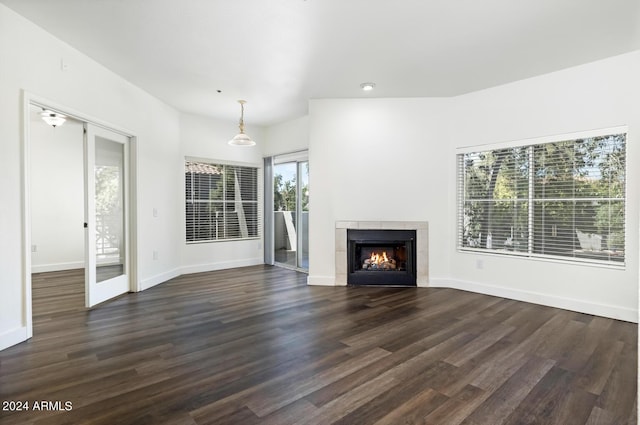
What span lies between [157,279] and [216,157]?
8.05 feet

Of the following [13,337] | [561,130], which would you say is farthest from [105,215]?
[561,130]

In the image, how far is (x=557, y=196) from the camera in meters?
3.99

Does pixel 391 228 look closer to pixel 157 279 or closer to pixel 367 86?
pixel 367 86

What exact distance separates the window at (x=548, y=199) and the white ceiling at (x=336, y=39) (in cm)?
99

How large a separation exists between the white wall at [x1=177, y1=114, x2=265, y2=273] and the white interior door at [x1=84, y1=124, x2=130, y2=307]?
4.42 ft

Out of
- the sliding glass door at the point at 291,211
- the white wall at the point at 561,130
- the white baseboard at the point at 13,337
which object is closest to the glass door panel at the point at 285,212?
the sliding glass door at the point at 291,211

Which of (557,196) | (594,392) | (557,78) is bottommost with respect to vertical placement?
(594,392)

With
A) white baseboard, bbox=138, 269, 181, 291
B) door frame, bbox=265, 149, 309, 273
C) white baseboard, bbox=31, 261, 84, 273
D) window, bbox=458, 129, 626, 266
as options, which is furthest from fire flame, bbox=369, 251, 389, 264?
white baseboard, bbox=31, 261, 84, 273

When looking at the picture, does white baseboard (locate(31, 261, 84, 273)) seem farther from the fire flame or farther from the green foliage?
the green foliage

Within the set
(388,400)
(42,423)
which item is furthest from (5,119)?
(388,400)

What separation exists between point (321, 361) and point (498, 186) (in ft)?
11.4

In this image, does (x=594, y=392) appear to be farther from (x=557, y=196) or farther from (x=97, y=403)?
(x=97, y=403)

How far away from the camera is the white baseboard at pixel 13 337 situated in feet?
8.95

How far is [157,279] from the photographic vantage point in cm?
512
